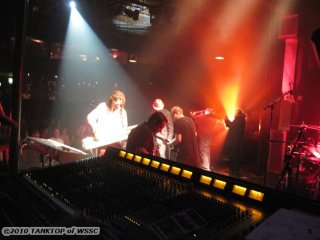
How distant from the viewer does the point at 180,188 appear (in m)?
1.63

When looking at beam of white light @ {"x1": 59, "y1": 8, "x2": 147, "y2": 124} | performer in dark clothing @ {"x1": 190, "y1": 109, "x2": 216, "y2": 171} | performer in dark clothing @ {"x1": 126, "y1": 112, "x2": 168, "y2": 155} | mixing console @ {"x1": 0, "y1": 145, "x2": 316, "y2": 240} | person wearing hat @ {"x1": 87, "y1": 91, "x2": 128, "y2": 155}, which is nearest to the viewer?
mixing console @ {"x1": 0, "y1": 145, "x2": 316, "y2": 240}

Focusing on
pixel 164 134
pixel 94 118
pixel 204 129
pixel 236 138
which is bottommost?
pixel 236 138

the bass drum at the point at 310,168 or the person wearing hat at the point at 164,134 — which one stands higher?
the person wearing hat at the point at 164,134

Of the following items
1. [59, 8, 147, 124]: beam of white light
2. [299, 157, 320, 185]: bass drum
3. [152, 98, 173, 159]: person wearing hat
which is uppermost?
[59, 8, 147, 124]: beam of white light

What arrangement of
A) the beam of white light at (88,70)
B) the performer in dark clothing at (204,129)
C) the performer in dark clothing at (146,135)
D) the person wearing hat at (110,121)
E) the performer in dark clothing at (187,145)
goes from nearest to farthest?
the performer in dark clothing at (146,135)
the performer in dark clothing at (187,145)
the person wearing hat at (110,121)
the performer in dark clothing at (204,129)
the beam of white light at (88,70)

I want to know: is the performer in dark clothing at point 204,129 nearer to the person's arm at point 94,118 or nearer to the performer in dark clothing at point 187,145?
the performer in dark clothing at point 187,145

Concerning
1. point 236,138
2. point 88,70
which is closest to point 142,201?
point 236,138

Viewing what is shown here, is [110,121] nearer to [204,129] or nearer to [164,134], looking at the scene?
[164,134]

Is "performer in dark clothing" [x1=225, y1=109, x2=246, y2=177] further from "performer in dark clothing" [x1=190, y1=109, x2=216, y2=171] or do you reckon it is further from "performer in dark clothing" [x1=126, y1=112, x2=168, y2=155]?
"performer in dark clothing" [x1=126, y1=112, x2=168, y2=155]

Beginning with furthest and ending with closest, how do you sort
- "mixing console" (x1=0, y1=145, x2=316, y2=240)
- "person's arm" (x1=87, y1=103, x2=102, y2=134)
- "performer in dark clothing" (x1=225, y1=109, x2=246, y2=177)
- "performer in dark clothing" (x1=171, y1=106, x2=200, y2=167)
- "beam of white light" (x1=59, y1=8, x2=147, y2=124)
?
"beam of white light" (x1=59, y1=8, x2=147, y2=124) → "performer in dark clothing" (x1=225, y1=109, x2=246, y2=177) → "person's arm" (x1=87, y1=103, x2=102, y2=134) → "performer in dark clothing" (x1=171, y1=106, x2=200, y2=167) → "mixing console" (x1=0, y1=145, x2=316, y2=240)

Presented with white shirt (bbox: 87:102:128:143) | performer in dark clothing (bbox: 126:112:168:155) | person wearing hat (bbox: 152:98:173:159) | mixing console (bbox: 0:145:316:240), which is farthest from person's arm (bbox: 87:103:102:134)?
mixing console (bbox: 0:145:316:240)

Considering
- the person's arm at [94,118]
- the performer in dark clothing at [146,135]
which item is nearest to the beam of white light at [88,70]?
the person's arm at [94,118]

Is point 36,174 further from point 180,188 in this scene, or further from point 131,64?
point 131,64

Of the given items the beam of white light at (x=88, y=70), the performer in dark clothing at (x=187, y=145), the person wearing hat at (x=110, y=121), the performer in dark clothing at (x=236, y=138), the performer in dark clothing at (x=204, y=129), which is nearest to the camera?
the performer in dark clothing at (x=187, y=145)
